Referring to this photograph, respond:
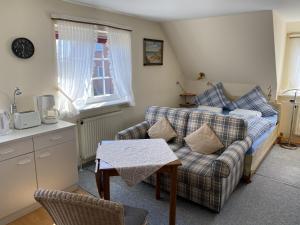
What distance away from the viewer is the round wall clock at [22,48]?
8.02 ft

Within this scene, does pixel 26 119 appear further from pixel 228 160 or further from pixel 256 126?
pixel 256 126

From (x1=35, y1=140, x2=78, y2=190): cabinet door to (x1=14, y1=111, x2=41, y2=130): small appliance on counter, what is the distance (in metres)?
0.33

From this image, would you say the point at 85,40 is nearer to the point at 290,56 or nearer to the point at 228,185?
the point at 228,185

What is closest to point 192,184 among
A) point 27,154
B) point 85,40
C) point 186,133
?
point 186,133

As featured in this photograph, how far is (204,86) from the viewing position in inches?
199

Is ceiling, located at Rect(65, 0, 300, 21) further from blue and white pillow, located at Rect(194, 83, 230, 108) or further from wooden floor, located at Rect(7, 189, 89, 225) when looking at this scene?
wooden floor, located at Rect(7, 189, 89, 225)

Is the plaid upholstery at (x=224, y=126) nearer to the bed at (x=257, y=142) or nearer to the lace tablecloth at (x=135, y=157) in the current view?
the bed at (x=257, y=142)

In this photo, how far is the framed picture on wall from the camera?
414cm

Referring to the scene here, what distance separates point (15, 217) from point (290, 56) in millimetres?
4913

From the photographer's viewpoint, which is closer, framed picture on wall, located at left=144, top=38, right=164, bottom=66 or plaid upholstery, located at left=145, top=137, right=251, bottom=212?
plaid upholstery, located at left=145, top=137, right=251, bottom=212

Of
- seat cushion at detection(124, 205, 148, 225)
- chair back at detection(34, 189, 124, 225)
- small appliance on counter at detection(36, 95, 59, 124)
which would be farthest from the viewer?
small appliance on counter at detection(36, 95, 59, 124)

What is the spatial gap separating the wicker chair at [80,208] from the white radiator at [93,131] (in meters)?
1.98

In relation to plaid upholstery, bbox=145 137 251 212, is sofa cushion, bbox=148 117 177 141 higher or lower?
higher

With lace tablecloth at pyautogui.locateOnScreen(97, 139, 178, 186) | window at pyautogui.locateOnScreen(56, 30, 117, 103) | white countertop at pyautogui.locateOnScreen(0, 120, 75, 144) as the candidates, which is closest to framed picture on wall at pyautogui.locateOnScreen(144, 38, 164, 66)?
window at pyautogui.locateOnScreen(56, 30, 117, 103)
